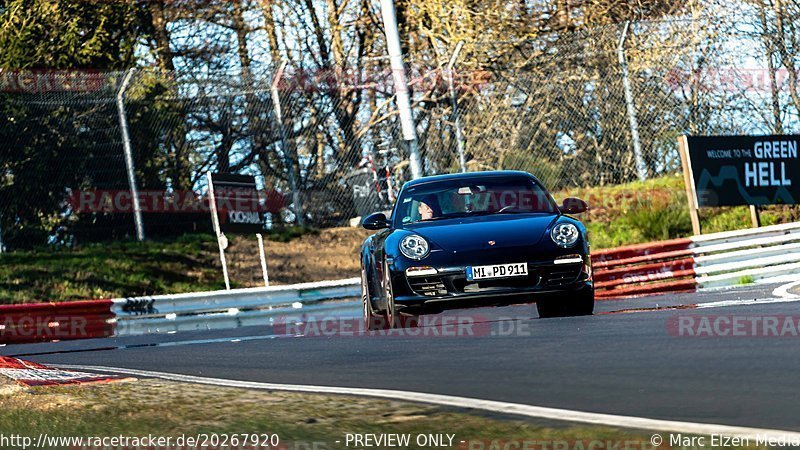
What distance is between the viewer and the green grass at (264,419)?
197 inches

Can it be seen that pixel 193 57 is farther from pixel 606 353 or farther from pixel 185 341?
pixel 606 353

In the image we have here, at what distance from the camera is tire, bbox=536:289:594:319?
1055 cm

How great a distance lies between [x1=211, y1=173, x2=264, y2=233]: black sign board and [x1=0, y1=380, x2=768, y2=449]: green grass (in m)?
10.3

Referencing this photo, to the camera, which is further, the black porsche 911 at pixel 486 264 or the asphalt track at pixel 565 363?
the black porsche 911 at pixel 486 264

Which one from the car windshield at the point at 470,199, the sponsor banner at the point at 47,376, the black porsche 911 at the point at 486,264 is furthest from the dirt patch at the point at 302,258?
the sponsor banner at the point at 47,376

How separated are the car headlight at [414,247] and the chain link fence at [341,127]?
10342 mm

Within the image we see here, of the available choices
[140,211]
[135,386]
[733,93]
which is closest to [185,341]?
[135,386]

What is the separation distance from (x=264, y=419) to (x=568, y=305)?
558 centimetres

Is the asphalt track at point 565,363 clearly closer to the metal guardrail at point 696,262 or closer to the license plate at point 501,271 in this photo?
the license plate at point 501,271

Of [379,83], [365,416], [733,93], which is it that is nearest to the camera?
[365,416]

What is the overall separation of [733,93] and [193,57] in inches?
452

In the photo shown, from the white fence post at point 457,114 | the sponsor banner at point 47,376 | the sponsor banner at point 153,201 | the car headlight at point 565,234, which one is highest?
the white fence post at point 457,114

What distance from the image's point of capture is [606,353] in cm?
767

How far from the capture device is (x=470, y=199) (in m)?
11.4
